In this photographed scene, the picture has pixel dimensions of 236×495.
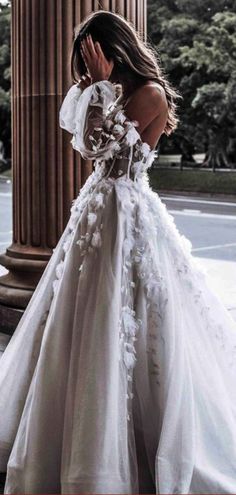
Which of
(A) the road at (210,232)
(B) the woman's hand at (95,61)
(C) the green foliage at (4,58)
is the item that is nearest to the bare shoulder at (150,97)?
(B) the woman's hand at (95,61)

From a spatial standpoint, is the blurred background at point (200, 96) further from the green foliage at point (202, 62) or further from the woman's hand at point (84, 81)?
the woman's hand at point (84, 81)

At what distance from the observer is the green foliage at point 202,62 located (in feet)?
80.8

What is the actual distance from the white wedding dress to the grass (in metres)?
22.3

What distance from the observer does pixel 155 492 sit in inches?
127

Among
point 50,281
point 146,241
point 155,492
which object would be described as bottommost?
point 155,492

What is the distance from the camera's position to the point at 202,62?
995 inches

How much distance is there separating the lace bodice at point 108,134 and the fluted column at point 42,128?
6.91 ft

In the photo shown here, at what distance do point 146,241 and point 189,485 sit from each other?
100 centimetres

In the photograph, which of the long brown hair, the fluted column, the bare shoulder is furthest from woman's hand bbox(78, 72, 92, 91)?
the fluted column

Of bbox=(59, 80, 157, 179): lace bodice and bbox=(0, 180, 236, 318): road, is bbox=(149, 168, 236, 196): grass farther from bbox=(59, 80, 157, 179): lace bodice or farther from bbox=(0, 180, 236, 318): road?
bbox=(59, 80, 157, 179): lace bodice

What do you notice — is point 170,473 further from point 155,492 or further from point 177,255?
point 177,255

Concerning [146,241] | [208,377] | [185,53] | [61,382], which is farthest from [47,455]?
[185,53]

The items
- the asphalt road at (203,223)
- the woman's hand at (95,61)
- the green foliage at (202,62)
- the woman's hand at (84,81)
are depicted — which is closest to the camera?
the woman's hand at (95,61)

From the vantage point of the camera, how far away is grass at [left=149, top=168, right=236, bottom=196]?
2634 cm
